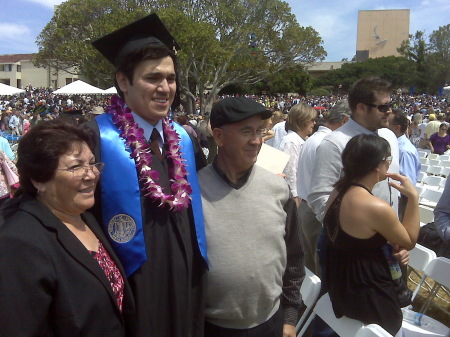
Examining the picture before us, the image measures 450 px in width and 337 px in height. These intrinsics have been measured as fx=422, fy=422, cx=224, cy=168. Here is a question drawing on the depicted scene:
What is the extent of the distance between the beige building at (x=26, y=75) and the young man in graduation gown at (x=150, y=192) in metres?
72.8

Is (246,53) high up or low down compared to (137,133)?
up

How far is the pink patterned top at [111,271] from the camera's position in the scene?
151 centimetres

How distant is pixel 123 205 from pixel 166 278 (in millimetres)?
324

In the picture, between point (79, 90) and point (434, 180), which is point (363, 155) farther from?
point (79, 90)

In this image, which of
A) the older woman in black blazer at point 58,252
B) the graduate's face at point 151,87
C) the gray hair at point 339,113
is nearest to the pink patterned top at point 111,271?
the older woman in black blazer at point 58,252

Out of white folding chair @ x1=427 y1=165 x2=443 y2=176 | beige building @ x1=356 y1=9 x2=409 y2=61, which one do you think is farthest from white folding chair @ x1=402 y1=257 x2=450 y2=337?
beige building @ x1=356 y1=9 x2=409 y2=61

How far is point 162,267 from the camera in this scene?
161 centimetres

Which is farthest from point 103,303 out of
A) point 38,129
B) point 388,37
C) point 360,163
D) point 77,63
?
point 388,37

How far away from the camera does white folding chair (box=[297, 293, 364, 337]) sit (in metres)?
2.36

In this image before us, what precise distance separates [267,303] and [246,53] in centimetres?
3112

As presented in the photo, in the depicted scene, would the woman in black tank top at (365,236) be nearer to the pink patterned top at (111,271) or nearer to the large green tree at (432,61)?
the pink patterned top at (111,271)

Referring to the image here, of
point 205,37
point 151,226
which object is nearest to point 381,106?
point 151,226

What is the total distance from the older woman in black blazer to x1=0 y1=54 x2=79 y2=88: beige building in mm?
73019

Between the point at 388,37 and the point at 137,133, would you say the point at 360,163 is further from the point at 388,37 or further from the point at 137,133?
the point at 388,37
